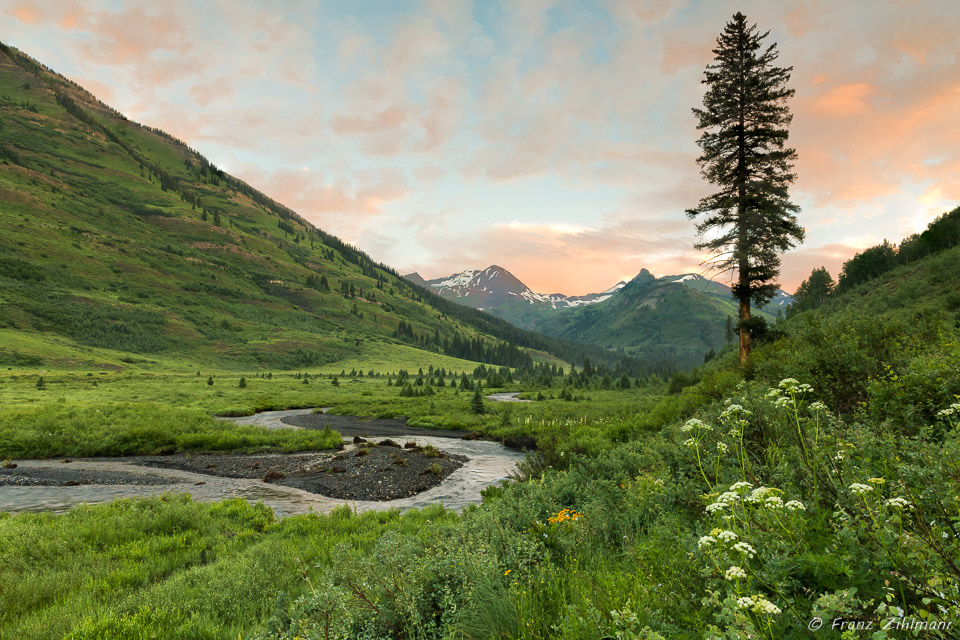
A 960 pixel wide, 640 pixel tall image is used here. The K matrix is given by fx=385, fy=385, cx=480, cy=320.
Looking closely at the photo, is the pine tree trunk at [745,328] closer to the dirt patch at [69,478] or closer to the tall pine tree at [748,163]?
the tall pine tree at [748,163]

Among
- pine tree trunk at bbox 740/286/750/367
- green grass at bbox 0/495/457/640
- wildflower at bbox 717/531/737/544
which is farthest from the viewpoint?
pine tree trunk at bbox 740/286/750/367

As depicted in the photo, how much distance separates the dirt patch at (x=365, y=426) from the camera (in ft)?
124

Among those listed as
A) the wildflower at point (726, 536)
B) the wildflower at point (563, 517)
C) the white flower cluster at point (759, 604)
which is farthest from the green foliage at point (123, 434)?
the white flower cluster at point (759, 604)

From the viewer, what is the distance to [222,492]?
18891 mm

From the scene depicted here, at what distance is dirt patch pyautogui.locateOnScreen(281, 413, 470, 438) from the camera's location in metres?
37.8

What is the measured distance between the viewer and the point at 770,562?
2.59 m

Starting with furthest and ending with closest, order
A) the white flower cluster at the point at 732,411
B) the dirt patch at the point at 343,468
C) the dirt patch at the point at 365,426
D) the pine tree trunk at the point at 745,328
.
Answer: the dirt patch at the point at 365,426 → the pine tree trunk at the point at 745,328 → the dirt patch at the point at 343,468 → the white flower cluster at the point at 732,411

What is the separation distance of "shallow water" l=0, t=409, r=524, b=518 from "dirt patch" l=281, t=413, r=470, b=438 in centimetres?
1366

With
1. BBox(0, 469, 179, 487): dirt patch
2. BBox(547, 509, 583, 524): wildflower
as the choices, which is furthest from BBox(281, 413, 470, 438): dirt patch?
BBox(547, 509, 583, 524): wildflower

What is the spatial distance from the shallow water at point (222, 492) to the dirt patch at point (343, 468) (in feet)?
2.09

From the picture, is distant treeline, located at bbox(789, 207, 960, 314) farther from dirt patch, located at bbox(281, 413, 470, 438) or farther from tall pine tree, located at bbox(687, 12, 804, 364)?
dirt patch, located at bbox(281, 413, 470, 438)

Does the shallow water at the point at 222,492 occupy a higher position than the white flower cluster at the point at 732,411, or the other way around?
the white flower cluster at the point at 732,411

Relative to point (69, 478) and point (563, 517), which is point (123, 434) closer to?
point (69, 478)

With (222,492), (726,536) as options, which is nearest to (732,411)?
(726,536)
